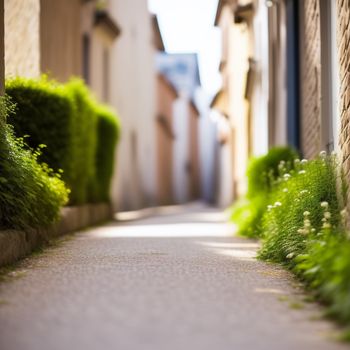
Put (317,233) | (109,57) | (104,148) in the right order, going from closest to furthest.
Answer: (317,233), (104,148), (109,57)

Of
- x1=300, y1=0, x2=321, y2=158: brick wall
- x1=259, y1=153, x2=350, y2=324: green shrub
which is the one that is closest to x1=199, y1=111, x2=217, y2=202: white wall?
x1=300, y1=0, x2=321, y2=158: brick wall

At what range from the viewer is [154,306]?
4121mm

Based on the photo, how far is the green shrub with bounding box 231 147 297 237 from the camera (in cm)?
948

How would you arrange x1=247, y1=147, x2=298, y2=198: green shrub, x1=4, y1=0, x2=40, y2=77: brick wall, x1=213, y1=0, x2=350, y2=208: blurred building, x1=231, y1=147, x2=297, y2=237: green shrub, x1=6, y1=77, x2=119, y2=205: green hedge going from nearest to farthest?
x1=213, y1=0, x2=350, y2=208: blurred building → x1=6, y1=77, x2=119, y2=205: green hedge → x1=231, y1=147, x2=297, y2=237: green shrub → x1=4, y1=0, x2=40, y2=77: brick wall → x1=247, y1=147, x2=298, y2=198: green shrub

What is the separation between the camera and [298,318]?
12.8ft

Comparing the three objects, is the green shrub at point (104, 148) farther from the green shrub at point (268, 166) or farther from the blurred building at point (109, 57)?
the green shrub at point (268, 166)

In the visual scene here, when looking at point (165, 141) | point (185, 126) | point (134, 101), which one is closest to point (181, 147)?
point (185, 126)

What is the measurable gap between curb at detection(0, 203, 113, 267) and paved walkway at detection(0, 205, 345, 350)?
156 millimetres

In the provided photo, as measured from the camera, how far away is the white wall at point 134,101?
72.2 feet

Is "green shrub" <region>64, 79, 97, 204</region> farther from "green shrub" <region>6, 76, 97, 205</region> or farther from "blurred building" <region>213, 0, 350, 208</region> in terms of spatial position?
"blurred building" <region>213, 0, 350, 208</region>

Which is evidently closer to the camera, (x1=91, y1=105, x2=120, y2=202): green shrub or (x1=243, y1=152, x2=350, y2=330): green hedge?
(x1=243, y1=152, x2=350, y2=330): green hedge

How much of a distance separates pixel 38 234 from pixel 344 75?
3.31 metres

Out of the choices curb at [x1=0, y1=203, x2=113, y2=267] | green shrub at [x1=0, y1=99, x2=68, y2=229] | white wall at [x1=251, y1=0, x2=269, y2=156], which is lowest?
curb at [x1=0, y1=203, x2=113, y2=267]

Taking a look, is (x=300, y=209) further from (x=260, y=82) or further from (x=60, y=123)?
(x=260, y=82)
